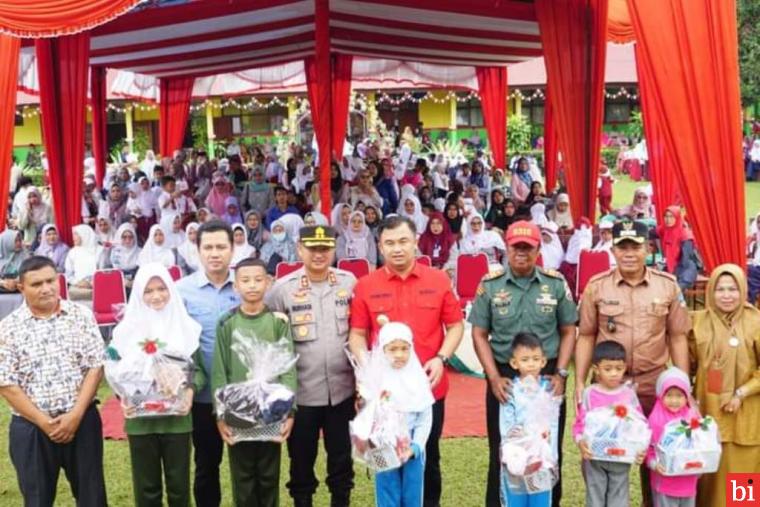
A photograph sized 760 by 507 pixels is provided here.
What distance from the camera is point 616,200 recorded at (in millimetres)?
20984

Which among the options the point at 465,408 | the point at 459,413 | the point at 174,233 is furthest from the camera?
the point at 174,233

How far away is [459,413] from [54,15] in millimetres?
5076

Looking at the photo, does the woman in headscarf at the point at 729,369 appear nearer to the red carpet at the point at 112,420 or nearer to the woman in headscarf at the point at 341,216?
the red carpet at the point at 112,420

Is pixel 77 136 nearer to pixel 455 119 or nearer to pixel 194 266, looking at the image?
pixel 194 266

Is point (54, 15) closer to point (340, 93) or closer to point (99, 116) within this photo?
point (99, 116)

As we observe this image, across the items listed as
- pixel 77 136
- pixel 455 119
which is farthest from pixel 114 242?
pixel 455 119

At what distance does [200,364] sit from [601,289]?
1.97m

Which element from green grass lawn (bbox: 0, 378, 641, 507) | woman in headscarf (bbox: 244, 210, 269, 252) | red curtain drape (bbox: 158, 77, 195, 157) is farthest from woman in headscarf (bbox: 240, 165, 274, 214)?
red curtain drape (bbox: 158, 77, 195, 157)

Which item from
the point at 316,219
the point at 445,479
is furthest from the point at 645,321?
the point at 316,219

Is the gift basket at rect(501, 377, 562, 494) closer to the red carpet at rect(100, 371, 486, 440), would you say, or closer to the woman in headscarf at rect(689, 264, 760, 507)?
the woman in headscarf at rect(689, 264, 760, 507)

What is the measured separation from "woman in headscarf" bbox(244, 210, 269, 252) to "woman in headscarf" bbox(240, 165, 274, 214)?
5.40ft

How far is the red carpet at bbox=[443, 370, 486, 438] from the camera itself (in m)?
5.55

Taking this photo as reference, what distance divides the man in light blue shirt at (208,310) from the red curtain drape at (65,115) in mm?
5672

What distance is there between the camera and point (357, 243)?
30.5ft
